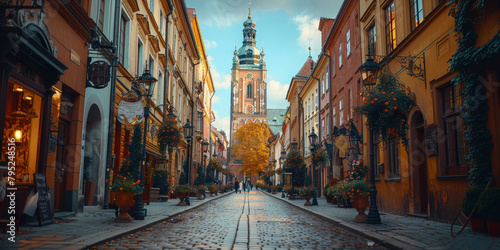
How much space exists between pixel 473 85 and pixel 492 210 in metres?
2.84

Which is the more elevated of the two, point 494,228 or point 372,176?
point 372,176

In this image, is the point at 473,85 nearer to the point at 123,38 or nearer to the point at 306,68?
the point at 123,38

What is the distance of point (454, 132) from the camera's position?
10.5 meters

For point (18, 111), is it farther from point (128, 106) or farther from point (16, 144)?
point (128, 106)

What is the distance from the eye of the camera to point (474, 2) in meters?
8.71

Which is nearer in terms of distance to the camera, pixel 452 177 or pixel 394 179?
pixel 452 177

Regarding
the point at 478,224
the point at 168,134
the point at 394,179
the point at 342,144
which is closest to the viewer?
the point at 478,224

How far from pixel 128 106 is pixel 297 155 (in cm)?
2026

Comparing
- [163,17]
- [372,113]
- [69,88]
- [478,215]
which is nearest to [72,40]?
[69,88]

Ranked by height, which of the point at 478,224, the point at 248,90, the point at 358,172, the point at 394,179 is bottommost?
the point at 478,224

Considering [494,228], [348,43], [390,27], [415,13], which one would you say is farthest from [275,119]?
[494,228]

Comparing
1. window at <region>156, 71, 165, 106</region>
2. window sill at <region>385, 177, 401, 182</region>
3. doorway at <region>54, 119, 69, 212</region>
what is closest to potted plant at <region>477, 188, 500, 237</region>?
window sill at <region>385, 177, 401, 182</region>

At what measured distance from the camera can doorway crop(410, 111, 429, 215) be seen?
41.5 feet

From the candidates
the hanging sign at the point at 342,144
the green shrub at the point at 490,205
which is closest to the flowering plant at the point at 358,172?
the hanging sign at the point at 342,144
